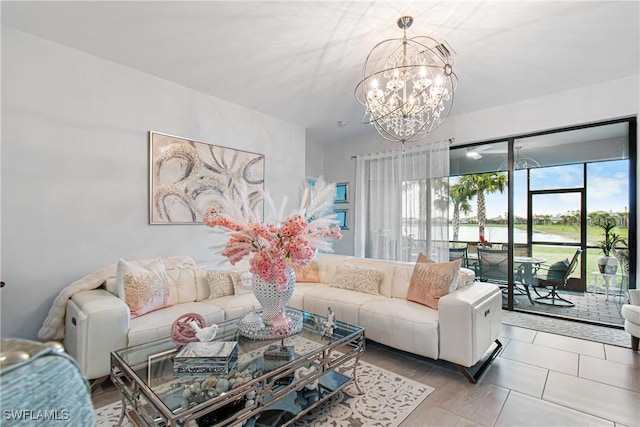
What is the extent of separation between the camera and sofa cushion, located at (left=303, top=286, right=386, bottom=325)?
2801 millimetres

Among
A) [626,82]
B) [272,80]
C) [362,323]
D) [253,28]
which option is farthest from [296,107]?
[626,82]

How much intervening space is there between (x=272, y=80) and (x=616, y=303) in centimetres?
480

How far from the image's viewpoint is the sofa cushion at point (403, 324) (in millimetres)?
2330

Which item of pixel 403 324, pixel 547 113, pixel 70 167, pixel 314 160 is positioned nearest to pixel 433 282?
pixel 403 324

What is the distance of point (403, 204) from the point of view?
478 centimetres

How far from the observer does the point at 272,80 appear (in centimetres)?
328

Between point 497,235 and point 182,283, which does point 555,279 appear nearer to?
point 497,235

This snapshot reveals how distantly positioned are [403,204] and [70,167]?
4221 mm

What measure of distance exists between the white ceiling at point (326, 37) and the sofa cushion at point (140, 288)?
6.39 feet

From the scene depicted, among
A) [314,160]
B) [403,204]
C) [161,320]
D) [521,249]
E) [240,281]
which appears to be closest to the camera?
[161,320]

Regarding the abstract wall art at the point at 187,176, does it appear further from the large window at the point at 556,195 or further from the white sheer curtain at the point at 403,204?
the large window at the point at 556,195

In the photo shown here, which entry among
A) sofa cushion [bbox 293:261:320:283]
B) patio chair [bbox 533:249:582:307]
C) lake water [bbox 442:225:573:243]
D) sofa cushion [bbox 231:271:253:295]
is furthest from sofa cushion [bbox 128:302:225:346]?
patio chair [bbox 533:249:582:307]

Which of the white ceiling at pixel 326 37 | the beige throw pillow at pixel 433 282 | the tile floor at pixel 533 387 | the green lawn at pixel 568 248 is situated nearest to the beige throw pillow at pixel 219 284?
the tile floor at pixel 533 387

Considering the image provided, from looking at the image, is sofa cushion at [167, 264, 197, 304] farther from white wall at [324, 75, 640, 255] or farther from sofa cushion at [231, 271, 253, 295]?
white wall at [324, 75, 640, 255]
